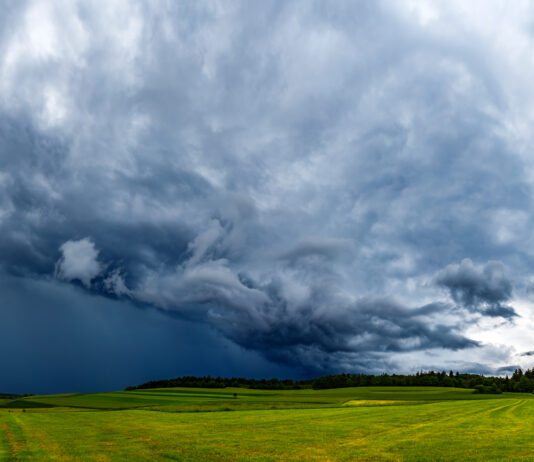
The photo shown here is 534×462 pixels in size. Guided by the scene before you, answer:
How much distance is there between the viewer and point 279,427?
48.6 metres

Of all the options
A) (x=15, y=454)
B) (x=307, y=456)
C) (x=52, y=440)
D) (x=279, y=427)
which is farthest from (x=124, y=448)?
(x=279, y=427)

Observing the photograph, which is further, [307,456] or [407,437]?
[407,437]

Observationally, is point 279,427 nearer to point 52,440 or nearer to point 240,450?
point 240,450

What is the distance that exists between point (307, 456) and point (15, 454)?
841 inches

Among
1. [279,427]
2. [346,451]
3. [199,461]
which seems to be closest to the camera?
[199,461]

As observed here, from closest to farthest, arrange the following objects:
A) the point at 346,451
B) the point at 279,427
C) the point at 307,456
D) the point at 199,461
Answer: the point at 199,461
the point at 307,456
the point at 346,451
the point at 279,427

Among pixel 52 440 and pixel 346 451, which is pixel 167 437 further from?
pixel 346 451

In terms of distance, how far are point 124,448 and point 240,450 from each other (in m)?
9.39

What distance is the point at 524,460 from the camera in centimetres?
2633

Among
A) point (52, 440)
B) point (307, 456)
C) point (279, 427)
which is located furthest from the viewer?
point (279, 427)

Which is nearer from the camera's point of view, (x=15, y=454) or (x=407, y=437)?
(x=15, y=454)

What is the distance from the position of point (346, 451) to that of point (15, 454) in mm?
24472

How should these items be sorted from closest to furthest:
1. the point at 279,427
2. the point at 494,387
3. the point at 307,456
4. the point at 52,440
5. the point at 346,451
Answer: the point at 307,456
the point at 346,451
the point at 52,440
the point at 279,427
the point at 494,387

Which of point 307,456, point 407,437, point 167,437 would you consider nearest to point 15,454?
point 167,437
